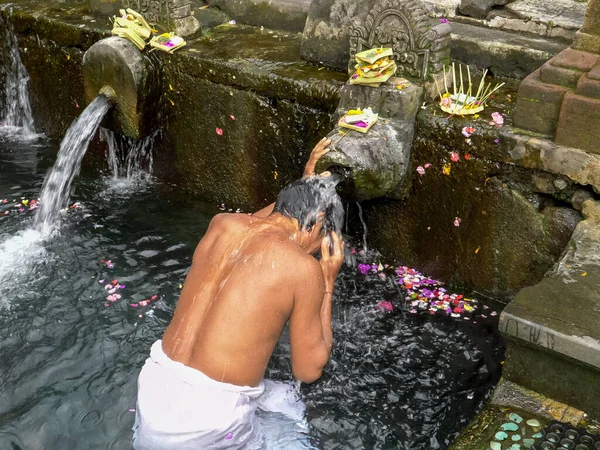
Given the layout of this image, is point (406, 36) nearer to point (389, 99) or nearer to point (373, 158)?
point (389, 99)

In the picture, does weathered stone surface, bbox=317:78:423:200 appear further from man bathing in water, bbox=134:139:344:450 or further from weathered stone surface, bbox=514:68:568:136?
man bathing in water, bbox=134:139:344:450

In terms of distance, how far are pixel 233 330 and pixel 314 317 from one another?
412 mm

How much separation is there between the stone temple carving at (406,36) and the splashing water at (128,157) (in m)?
2.49

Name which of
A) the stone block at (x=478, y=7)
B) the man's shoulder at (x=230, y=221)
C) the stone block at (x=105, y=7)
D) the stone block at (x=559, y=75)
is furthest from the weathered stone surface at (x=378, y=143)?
the stone block at (x=105, y=7)

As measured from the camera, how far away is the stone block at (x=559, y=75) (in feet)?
15.1

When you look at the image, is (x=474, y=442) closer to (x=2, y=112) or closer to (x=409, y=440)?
(x=409, y=440)

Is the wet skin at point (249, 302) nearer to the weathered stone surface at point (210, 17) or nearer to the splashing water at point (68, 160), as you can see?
the splashing water at point (68, 160)

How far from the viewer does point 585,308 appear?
3781mm

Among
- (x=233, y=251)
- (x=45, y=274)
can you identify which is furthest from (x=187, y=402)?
(x=45, y=274)

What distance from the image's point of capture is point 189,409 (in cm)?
365

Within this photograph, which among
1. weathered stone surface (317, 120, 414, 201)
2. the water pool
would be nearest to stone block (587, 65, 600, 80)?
weathered stone surface (317, 120, 414, 201)

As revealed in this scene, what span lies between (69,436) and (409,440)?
1891 millimetres

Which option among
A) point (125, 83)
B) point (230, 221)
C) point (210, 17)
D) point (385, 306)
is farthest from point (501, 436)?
point (210, 17)

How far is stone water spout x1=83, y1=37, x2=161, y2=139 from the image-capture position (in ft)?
20.4
